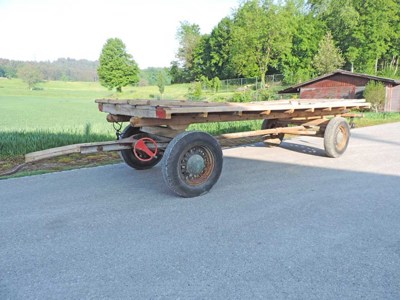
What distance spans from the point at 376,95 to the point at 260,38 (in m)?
27.2

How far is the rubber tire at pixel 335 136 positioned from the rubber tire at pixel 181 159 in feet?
11.0

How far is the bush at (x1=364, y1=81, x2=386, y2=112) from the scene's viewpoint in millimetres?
26281

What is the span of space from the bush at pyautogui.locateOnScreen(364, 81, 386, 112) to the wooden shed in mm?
1551

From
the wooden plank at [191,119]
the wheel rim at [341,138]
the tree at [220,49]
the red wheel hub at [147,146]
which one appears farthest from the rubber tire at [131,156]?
the tree at [220,49]

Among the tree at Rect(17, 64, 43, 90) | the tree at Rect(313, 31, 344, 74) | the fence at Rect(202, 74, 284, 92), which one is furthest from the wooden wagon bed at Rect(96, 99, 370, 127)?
the tree at Rect(17, 64, 43, 90)

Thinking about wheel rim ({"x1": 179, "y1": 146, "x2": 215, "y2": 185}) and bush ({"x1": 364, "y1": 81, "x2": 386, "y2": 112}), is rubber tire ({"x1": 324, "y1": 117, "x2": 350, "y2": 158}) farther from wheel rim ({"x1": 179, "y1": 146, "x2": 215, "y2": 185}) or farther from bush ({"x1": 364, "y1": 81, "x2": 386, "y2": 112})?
bush ({"x1": 364, "y1": 81, "x2": 386, "y2": 112})

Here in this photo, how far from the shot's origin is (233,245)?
10.8 ft

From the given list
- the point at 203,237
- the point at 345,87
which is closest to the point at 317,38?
the point at 345,87

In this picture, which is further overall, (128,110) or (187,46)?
(187,46)

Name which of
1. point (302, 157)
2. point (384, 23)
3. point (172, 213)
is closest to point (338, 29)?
point (384, 23)

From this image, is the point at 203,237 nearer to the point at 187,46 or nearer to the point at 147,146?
the point at 147,146

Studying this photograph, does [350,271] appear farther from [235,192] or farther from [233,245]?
[235,192]

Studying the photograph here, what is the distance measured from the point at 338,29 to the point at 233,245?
6384 cm

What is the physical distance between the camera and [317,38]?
60781 millimetres
